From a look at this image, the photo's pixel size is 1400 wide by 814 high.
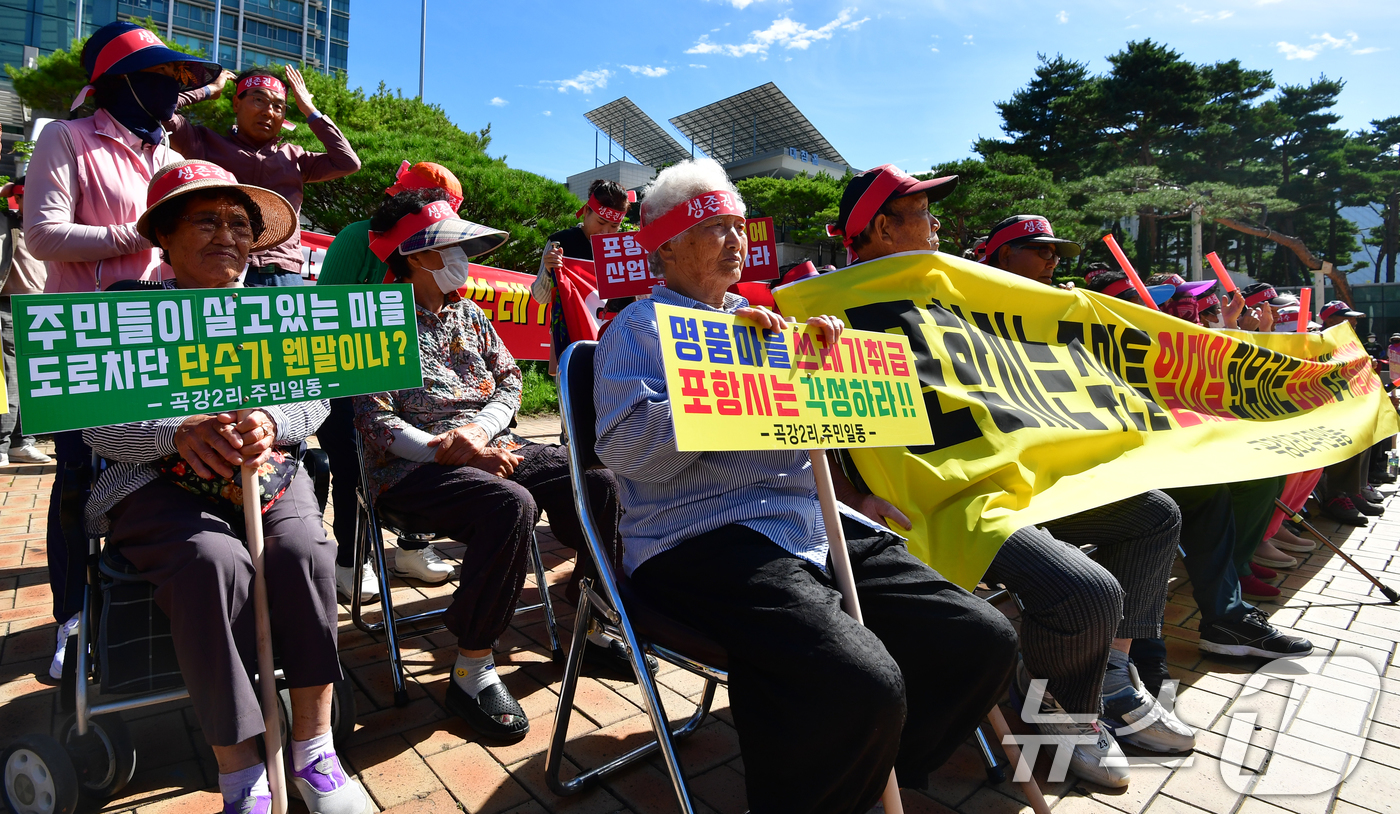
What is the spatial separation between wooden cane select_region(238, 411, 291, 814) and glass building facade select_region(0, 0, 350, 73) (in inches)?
2217

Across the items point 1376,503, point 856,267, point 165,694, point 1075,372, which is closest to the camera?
point 165,694

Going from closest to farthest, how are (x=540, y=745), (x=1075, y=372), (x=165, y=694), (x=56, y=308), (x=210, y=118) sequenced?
(x=56, y=308)
(x=165, y=694)
(x=540, y=745)
(x=1075, y=372)
(x=210, y=118)

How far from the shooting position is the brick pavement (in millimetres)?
2102

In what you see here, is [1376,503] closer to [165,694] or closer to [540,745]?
[540,745]

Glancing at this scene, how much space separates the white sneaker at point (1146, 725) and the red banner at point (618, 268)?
9.76ft

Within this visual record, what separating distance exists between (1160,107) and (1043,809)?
40.7 m

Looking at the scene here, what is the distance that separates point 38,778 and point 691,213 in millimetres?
2195

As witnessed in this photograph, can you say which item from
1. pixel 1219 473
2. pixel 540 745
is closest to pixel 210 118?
pixel 540 745

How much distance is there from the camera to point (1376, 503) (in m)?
5.97

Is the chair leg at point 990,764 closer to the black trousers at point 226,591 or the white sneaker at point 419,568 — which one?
the black trousers at point 226,591

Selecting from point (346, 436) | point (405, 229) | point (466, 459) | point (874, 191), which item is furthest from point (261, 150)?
point (874, 191)

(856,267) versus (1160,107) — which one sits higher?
(1160,107)

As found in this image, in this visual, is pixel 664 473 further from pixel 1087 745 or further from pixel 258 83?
pixel 258 83
